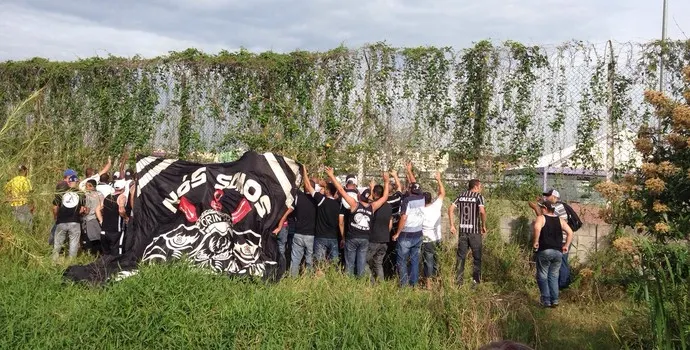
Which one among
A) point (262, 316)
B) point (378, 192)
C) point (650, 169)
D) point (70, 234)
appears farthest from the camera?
point (70, 234)

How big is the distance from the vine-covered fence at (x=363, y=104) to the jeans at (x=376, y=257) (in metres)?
2.96

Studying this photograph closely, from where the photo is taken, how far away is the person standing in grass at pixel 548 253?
9852 mm

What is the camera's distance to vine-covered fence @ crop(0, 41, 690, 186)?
1259 centimetres

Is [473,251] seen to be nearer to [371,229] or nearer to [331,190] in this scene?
[371,229]

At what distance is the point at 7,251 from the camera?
9.07 metres

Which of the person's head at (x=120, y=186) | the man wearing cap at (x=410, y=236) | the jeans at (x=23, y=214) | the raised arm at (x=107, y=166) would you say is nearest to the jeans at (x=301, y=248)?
the man wearing cap at (x=410, y=236)

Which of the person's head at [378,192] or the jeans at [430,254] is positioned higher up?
the person's head at [378,192]

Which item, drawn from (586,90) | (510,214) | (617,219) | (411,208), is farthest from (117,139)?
(617,219)

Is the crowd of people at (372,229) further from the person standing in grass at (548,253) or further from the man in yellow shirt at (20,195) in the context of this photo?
the man in yellow shirt at (20,195)

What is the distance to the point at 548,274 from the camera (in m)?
9.93

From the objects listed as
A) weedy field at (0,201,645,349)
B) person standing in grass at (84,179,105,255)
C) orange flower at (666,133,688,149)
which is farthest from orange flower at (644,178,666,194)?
person standing in grass at (84,179,105,255)

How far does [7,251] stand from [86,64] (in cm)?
788

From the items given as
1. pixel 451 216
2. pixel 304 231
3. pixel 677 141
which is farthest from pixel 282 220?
pixel 677 141

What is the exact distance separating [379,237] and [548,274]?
2.64 meters
